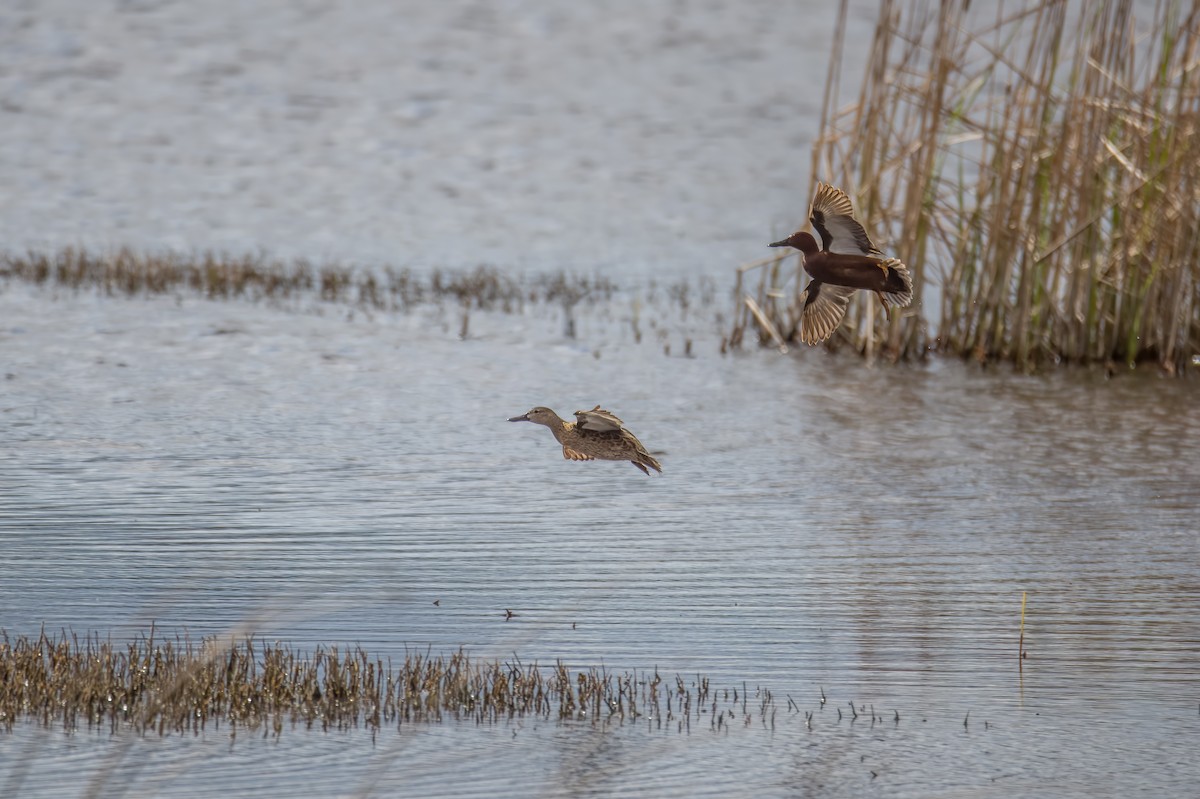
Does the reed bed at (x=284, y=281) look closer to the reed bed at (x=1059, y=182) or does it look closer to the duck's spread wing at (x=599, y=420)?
the reed bed at (x=1059, y=182)

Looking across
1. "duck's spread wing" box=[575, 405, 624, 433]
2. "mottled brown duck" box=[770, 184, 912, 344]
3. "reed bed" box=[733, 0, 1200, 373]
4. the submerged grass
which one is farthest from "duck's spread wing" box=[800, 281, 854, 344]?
the submerged grass

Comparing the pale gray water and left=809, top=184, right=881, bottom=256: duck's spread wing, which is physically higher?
left=809, top=184, right=881, bottom=256: duck's spread wing

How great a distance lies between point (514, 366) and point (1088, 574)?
560 cm

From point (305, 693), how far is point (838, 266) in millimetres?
2081

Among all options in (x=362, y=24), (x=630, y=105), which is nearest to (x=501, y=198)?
(x=630, y=105)

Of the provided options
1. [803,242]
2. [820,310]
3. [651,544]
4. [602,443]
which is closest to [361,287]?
[651,544]

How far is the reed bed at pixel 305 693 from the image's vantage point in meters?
5.43

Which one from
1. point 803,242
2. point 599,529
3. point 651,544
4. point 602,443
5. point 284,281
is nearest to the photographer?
point 803,242

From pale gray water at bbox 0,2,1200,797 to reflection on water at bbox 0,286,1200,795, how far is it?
23 millimetres

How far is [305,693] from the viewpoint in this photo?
5602mm

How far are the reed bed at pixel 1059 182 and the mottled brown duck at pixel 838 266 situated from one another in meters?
6.61

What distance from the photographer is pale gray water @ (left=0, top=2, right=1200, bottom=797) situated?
5375mm

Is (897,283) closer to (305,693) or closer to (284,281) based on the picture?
(305,693)

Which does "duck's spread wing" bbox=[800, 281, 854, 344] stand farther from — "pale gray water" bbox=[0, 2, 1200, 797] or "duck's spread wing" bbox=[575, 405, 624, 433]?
"pale gray water" bbox=[0, 2, 1200, 797]
